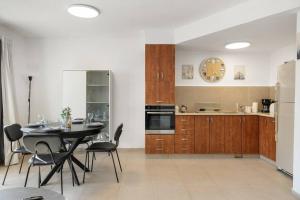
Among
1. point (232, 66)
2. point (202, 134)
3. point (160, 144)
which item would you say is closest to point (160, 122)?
point (160, 144)

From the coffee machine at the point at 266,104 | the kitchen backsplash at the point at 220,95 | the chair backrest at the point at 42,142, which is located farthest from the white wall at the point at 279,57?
the chair backrest at the point at 42,142

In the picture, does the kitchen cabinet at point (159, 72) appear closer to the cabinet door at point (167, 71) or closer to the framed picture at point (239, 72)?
the cabinet door at point (167, 71)

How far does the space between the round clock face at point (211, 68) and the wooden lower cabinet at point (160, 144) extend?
5.61ft

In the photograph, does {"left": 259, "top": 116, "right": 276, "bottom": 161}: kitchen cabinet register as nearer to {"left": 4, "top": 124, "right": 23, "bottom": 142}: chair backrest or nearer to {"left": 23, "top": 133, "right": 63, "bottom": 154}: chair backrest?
{"left": 23, "top": 133, "right": 63, "bottom": 154}: chair backrest

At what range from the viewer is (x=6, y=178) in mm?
3570

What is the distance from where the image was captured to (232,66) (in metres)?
5.50

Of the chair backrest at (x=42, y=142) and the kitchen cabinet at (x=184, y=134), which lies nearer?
the chair backrest at (x=42, y=142)

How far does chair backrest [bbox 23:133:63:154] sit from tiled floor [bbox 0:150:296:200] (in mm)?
647

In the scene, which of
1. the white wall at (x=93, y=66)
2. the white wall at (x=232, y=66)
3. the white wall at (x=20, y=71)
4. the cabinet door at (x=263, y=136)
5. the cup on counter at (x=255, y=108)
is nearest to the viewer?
the cabinet door at (x=263, y=136)

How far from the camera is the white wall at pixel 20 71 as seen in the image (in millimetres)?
4918

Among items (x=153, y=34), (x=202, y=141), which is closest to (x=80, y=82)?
(x=153, y=34)

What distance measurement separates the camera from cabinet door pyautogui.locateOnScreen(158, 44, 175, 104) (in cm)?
479

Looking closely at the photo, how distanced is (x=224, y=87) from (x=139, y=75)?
2015 mm

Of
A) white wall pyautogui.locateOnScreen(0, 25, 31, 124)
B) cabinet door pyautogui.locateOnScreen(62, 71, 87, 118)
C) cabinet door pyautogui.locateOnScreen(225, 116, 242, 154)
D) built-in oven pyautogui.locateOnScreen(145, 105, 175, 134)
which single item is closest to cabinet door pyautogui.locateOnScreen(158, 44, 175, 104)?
built-in oven pyautogui.locateOnScreen(145, 105, 175, 134)
